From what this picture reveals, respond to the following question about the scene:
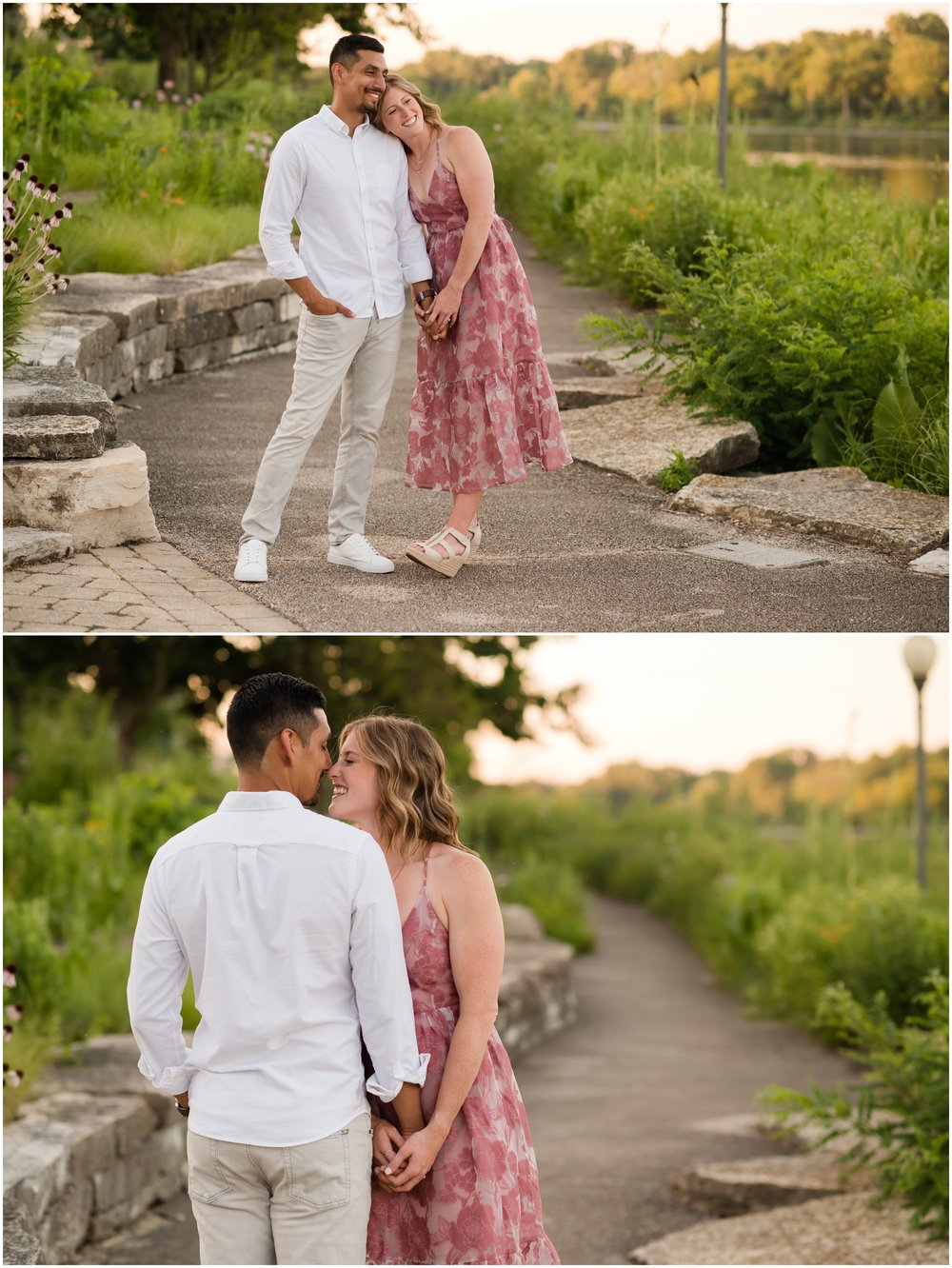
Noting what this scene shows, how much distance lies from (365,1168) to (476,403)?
314cm

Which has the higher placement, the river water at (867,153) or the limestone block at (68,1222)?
the river water at (867,153)

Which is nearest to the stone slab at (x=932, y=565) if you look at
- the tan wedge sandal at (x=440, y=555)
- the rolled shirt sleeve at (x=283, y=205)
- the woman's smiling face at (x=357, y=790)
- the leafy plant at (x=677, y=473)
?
the leafy plant at (x=677, y=473)

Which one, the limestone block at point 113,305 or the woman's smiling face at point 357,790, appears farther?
the limestone block at point 113,305

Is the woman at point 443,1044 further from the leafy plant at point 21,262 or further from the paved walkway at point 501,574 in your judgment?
the leafy plant at point 21,262

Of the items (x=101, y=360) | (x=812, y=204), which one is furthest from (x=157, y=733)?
(x=812, y=204)

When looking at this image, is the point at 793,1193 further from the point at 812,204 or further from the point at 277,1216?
the point at 812,204

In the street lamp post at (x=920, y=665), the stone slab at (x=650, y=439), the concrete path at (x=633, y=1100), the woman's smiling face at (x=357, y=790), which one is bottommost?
the concrete path at (x=633, y=1100)

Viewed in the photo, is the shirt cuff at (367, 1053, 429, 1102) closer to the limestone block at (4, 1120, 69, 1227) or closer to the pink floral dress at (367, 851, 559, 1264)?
the pink floral dress at (367, 851, 559, 1264)

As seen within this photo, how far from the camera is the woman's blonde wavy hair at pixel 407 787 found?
3.00 m

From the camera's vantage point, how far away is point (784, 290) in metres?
7.31

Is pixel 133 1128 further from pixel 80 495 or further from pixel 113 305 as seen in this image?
pixel 113 305

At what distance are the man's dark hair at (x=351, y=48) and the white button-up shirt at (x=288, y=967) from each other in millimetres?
3065

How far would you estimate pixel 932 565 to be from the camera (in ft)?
18.3

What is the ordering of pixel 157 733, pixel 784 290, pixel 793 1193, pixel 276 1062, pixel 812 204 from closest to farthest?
pixel 276 1062, pixel 793 1193, pixel 784 290, pixel 812 204, pixel 157 733
